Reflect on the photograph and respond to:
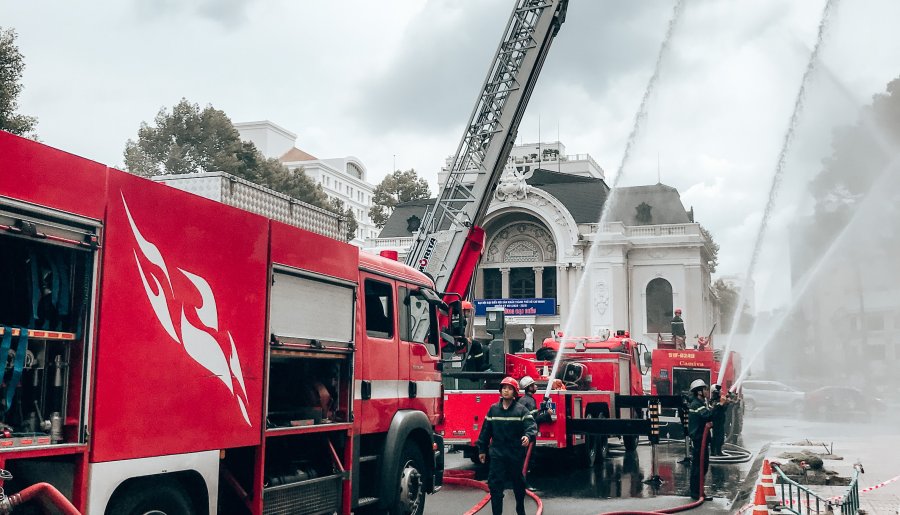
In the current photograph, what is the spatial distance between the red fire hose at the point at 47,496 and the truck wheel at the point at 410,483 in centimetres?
434

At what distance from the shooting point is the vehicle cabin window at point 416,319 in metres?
9.45

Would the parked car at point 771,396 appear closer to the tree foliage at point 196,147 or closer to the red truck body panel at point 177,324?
the tree foliage at point 196,147

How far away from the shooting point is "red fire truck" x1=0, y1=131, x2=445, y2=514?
511cm

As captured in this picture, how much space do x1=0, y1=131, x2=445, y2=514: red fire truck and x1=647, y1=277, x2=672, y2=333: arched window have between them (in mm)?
45480

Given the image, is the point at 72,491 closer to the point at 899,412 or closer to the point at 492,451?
the point at 492,451

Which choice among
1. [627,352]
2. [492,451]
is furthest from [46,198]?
[627,352]

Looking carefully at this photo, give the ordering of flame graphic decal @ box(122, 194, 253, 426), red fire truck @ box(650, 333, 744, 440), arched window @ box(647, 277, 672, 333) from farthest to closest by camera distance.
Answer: arched window @ box(647, 277, 672, 333) → red fire truck @ box(650, 333, 744, 440) → flame graphic decal @ box(122, 194, 253, 426)

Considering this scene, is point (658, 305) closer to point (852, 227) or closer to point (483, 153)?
point (852, 227)

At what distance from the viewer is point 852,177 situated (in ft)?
73.2

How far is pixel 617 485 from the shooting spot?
1389 centimetres

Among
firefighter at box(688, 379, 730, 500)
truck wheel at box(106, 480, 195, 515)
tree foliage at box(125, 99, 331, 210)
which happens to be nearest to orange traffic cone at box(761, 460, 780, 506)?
firefighter at box(688, 379, 730, 500)

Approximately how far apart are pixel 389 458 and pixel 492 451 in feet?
4.34

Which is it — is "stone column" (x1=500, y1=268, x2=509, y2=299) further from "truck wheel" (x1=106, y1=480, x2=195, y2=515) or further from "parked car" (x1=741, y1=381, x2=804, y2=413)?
"truck wheel" (x1=106, y1=480, x2=195, y2=515)

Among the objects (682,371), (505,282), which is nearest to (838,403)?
(682,371)
